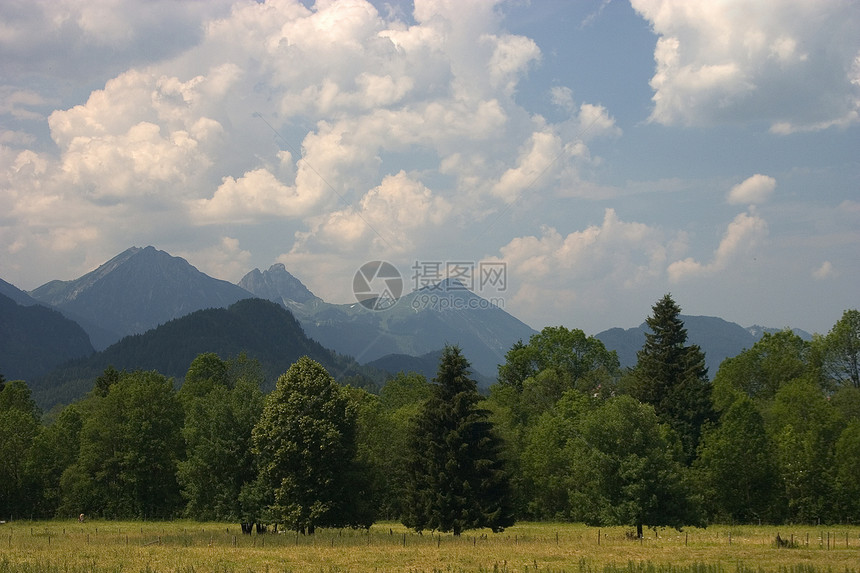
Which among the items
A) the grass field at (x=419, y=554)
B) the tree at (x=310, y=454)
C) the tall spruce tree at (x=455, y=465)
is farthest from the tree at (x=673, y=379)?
the tree at (x=310, y=454)

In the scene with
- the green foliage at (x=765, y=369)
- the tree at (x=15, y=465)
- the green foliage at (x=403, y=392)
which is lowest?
the tree at (x=15, y=465)

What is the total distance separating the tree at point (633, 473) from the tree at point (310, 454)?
16617 mm

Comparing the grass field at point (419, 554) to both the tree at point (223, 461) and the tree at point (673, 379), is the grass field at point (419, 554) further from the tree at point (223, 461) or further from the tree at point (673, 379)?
the tree at point (673, 379)

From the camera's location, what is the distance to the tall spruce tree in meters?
49.8

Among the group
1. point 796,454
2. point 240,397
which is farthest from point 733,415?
point 240,397

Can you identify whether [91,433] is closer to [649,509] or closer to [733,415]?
A: [649,509]

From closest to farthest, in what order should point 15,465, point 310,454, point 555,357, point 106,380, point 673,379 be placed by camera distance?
point 310,454, point 673,379, point 15,465, point 106,380, point 555,357

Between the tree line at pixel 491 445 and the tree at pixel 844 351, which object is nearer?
the tree line at pixel 491 445

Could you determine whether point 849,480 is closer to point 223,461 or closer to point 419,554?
point 419,554

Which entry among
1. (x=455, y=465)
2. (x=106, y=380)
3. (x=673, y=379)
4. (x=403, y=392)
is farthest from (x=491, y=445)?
(x=106, y=380)

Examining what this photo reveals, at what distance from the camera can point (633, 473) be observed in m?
49.4

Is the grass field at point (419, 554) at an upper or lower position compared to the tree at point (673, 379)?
lower

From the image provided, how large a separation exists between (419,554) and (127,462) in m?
52.3

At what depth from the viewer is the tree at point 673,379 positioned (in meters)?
77.4
